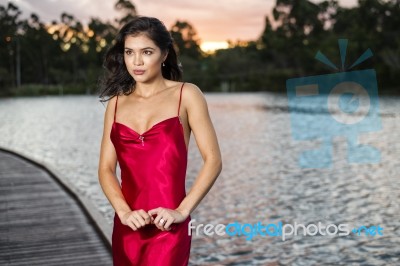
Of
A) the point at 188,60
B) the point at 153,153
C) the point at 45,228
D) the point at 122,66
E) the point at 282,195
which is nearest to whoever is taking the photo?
the point at 153,153

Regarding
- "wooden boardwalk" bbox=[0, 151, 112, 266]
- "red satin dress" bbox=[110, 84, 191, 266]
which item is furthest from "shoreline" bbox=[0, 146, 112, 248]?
"red satin dress" bbox=[110, 84, 191, 266]

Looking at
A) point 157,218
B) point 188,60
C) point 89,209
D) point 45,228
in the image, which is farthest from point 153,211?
point 188,60

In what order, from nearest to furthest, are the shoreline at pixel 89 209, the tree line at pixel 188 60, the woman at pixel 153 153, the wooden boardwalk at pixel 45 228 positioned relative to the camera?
the woman at pixel 153 153, the wooden boardwalk at pixel 45 228, the shoreline at pixel 89 209, the tree line at pixel 188 60

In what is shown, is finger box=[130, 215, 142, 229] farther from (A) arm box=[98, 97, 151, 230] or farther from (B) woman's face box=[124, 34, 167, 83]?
(B) woman's face box=[124, 34, 167, 83]

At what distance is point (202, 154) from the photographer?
2.00 m

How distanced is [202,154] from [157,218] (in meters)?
0.26

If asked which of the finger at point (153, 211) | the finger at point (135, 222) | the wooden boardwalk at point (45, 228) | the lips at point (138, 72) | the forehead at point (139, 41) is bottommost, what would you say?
the wooden boardwalk at point (45, 228)

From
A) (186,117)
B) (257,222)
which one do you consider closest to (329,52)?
(257,222)

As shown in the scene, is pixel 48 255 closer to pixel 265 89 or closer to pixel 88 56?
pixel 265 89

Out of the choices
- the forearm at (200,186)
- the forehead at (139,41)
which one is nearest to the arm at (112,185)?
the forearm at (200,186)

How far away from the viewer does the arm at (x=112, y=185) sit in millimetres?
1911

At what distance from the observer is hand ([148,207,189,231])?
1.89 meters

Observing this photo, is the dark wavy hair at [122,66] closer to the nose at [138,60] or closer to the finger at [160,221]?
the nose at [138,60]

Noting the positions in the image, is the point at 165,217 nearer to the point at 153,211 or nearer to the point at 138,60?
the point at 153,211
